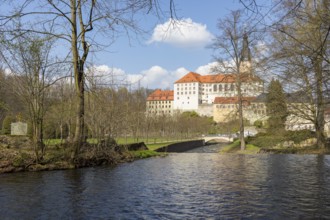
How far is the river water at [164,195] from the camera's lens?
319 inches

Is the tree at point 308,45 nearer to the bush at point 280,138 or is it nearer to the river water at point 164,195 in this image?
the river water at point 164,195

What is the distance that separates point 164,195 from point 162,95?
14843 cm

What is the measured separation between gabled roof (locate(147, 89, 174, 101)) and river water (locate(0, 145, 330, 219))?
138346 millimetres

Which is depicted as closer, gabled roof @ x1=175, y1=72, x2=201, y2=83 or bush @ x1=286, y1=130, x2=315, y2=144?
bush @ x1=286, y1=130, x2=315, y2=144

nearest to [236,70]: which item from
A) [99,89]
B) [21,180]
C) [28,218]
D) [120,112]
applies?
[120,112]

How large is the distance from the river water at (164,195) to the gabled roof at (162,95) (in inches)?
5447

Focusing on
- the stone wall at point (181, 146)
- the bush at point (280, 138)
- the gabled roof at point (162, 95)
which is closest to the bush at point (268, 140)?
the bush at point (280, 138)

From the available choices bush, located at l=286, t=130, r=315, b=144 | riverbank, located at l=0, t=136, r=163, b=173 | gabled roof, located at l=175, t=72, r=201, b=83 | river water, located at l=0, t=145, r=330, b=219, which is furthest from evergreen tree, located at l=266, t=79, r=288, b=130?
gabled roof, located at l=175, t=72, r=201, b=83

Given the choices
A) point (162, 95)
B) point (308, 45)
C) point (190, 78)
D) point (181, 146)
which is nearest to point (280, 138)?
point (181, 146)

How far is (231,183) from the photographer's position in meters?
12.3

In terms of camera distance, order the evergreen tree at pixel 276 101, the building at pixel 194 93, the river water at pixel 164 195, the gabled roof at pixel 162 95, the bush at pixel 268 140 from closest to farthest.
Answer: the river water at pixel 164 195 < the evergreen tree at pixel 276 101 < the bush at pixel 268 140 < the building at pixel 194 93 < the gabled roof at pixel 162 95

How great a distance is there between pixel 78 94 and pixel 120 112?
418 centimetres

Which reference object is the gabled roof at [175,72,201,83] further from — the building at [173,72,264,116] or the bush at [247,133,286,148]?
the bush at [247,133,286,148]

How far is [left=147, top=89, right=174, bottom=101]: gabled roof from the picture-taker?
154125 mm
